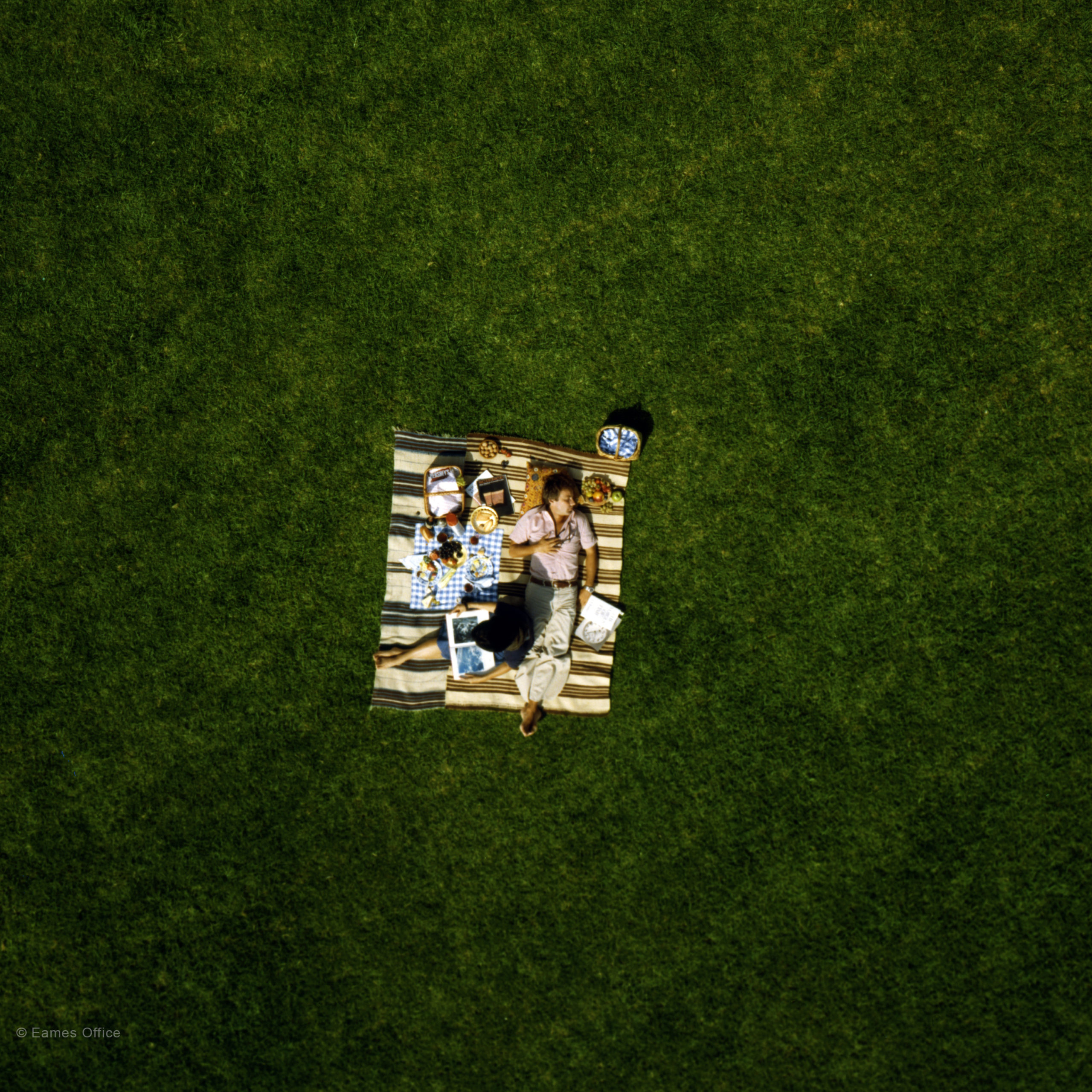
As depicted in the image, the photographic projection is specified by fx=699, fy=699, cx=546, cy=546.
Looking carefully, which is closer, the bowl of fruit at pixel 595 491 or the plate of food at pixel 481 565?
the bowl of fruit at pixel 595 491

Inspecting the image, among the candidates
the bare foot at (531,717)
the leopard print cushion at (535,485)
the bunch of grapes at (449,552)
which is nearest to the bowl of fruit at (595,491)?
the leopard print cushion at (535,485)

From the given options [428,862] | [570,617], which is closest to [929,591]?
[570,617]

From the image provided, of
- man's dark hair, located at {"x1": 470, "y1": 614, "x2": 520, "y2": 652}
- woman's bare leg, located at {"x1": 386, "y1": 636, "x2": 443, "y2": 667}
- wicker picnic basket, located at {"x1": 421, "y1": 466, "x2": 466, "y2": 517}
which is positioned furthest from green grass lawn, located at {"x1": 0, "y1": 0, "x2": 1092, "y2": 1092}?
man's dark hair, located at {"x1": 470, "y1": 614, "x2": 520, "y2": 652}

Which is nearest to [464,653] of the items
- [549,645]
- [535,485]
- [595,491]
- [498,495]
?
[549,645]

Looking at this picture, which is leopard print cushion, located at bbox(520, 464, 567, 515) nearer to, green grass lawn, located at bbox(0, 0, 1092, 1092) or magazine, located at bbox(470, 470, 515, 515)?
magazine, located at bbox(470, 470, 515, 515)

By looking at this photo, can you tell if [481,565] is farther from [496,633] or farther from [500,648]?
[500,648]

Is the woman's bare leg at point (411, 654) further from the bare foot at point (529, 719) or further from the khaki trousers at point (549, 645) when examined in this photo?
the bare foot at point (529, 719)
